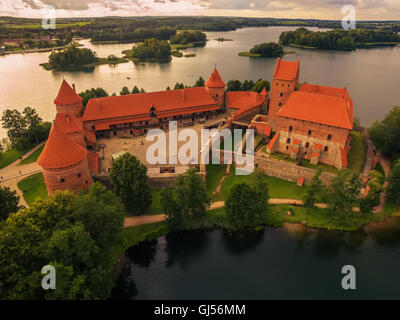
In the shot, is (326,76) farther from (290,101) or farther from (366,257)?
(366,257)

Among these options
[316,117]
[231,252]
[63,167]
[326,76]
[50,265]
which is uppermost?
[326,76]

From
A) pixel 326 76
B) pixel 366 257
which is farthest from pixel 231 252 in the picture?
pixel 326 76

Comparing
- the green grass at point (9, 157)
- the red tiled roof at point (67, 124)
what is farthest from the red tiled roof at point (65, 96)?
the green grass at point (9, 157)

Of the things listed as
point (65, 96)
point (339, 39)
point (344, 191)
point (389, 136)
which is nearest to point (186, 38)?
point (339, 39)

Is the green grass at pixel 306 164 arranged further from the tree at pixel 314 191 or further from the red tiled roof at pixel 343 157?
the tree at pixel 314 191

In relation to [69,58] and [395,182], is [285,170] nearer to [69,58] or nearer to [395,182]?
[395,182]

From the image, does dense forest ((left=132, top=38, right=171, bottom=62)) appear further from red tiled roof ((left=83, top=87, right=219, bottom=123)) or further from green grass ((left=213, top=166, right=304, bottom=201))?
green grass ((left=213, top=166, right=304, bottom=201))

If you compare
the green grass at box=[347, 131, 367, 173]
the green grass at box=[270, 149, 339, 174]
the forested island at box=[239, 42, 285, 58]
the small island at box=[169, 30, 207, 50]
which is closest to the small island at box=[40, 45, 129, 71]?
the small island at box=[169, 30, 207, 50]
